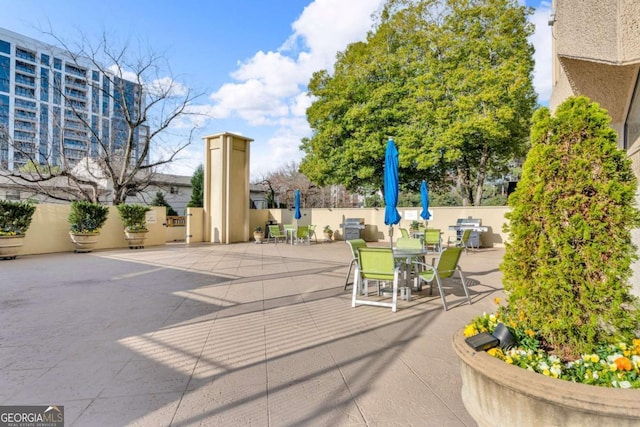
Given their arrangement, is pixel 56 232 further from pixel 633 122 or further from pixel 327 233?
pixel 633 122

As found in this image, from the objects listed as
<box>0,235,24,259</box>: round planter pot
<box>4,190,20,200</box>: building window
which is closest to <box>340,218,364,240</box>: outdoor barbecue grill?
<box>0,235,24,259</box>: round planter pot

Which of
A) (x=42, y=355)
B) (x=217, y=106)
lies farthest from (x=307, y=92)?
(x=42, y=355)

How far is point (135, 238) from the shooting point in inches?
473

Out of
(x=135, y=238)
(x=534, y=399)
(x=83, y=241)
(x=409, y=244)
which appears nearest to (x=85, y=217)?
(x=83, y=241)

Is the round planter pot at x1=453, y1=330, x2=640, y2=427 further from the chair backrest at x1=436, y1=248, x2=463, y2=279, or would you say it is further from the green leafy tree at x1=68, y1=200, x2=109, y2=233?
the green leafy tree at x1=68, y1=200, x2=109, y2=233

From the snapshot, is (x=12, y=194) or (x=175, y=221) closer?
(x=175, y=221)

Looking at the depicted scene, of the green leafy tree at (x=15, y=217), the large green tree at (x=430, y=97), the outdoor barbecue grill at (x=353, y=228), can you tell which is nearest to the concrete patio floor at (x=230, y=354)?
the green leafy tree at (x=15, y=217)

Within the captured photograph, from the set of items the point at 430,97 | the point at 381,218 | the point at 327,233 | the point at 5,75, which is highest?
the point at 5,75

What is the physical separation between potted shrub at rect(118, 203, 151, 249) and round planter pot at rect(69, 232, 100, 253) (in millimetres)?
1113

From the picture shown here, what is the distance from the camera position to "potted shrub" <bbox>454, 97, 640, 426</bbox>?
5.24 ft

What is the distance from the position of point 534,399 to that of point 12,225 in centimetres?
1214

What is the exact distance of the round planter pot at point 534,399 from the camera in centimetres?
139

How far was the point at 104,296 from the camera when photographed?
5.07m

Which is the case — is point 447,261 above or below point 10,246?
above
